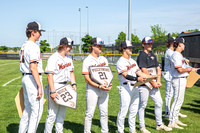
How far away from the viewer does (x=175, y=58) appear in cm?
576

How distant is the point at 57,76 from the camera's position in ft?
14.6

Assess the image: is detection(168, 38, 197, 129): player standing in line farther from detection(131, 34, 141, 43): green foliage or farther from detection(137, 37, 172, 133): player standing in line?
detection(131, 34, 141, 43): green foliage

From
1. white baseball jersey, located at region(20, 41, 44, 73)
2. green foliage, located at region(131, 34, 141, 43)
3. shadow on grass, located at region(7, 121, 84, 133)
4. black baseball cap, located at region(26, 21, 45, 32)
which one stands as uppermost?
green foliage, located at region(131, 34, 141, 43)

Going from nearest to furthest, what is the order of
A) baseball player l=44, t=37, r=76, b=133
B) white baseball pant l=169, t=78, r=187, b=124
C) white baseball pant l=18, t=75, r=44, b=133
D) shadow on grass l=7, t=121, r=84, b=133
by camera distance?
white baseball pant l=18, t=75, r=44, b=133 → baseball player l=44, t=37, r=76, b=133 → shadow on grass l=7, t=121, r=84, b=133 → white baseball pant l=169, t=78, r=187, b=124

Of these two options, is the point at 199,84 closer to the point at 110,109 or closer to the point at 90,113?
the point at 110,109

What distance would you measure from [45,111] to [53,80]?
3.59 metres

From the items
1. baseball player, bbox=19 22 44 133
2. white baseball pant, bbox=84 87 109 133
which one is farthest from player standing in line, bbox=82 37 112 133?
baseball player, bbox=19 22 44 133

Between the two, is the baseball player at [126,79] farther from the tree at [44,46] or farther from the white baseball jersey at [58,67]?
the tree at [44,46]

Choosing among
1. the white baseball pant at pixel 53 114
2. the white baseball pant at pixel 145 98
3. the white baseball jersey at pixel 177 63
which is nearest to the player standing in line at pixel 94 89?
the white baseball pant at pixel 53 114

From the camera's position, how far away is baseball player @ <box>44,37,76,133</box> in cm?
433

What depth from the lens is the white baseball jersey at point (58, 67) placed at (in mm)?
4363

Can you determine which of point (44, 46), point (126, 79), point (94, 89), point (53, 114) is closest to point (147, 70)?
point (126, 79)

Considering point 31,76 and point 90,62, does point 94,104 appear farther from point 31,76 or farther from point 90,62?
point 31,76

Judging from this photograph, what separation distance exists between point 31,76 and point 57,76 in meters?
0.53
